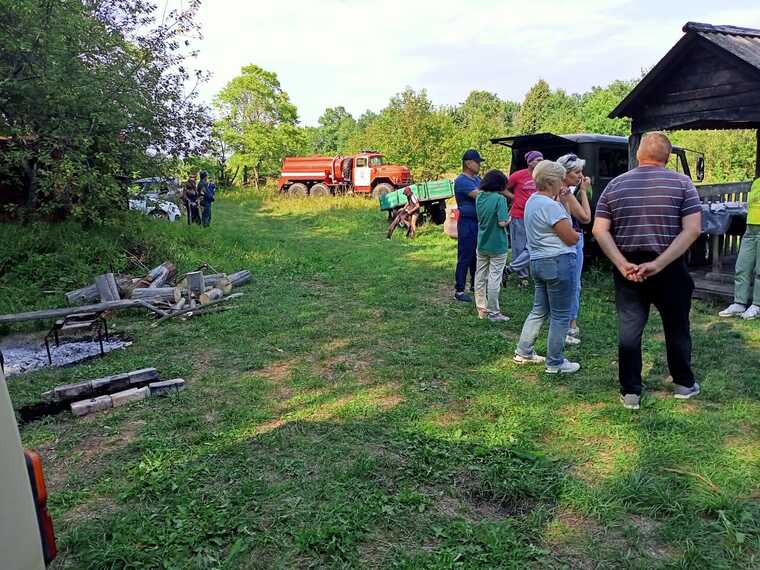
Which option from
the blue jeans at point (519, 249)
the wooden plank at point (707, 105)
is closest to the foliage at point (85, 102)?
the blue jeans at point (519, 249)

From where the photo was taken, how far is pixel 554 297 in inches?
169

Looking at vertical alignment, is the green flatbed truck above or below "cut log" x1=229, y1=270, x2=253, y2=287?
above

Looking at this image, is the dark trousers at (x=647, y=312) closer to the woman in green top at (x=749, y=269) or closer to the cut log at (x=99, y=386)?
the woman in green top at (x=749, y=269)

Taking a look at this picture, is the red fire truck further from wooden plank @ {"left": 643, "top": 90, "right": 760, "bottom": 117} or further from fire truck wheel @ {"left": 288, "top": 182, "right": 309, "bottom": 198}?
wooden plank @ {"left": 643, "top": 90, "right": 760, "bottom": 117}

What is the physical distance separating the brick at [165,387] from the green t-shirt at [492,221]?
330 cm

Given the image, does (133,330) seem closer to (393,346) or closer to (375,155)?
(393,346)

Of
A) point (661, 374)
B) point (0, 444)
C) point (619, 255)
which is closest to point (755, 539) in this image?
point (619, 255)

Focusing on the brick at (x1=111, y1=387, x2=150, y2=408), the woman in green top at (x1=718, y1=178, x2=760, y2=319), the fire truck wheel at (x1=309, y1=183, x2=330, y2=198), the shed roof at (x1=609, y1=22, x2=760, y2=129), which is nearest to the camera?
the brick at (x1=111, y1=387, x2=150, y2=408)

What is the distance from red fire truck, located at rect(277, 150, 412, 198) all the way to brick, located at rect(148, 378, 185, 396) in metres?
18.8

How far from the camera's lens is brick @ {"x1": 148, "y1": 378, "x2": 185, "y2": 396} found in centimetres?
438

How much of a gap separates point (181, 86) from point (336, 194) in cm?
1561

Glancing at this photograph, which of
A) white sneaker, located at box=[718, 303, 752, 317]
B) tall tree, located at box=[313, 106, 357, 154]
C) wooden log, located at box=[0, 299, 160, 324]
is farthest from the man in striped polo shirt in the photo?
tall tree, located at box=[313, 106, 357, 154]

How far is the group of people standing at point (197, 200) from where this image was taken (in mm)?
15592

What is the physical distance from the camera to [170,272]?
28.2 feet
